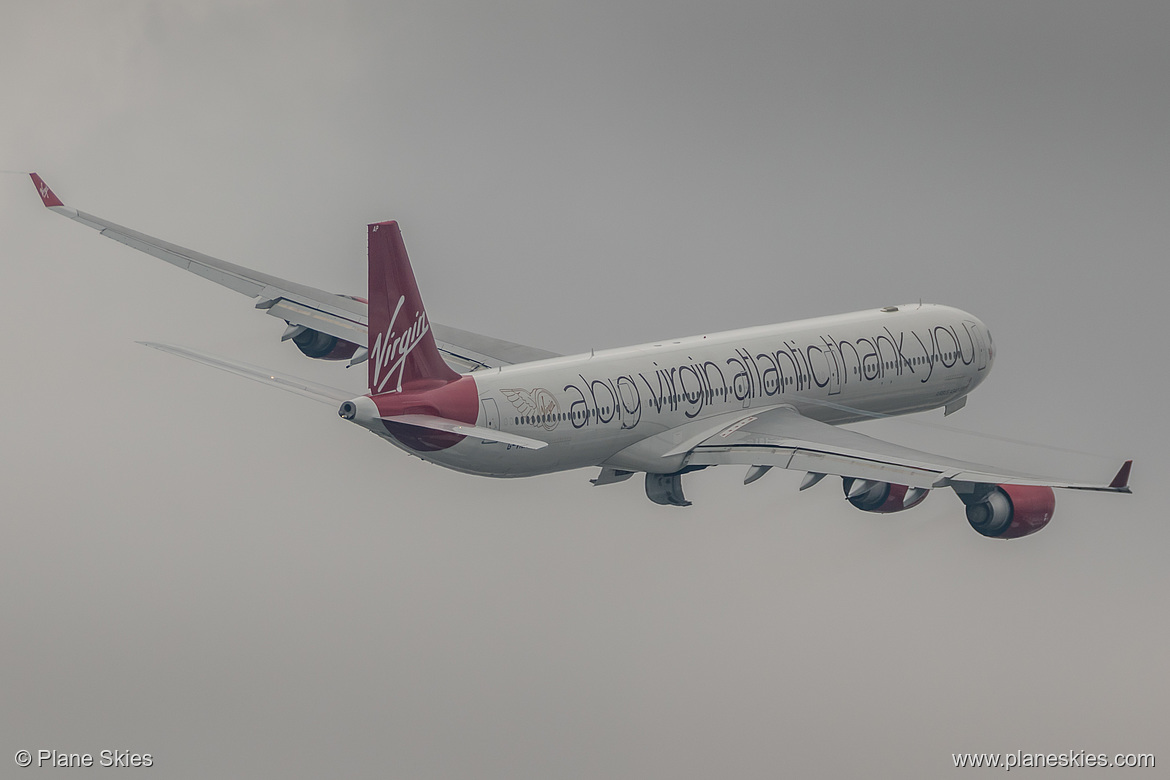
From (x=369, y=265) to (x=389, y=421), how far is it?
397 cm

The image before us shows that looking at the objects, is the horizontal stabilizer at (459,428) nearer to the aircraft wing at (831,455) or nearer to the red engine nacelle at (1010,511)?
the aircraft wing at (831,455)

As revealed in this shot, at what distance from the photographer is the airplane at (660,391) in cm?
4831

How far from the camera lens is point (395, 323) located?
1897 inches

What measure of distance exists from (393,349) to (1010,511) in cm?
1728

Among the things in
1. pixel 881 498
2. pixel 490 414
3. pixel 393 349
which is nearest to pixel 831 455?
pixel 881 498

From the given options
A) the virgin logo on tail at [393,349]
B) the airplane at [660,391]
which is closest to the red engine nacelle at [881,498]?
the airplane at [660,391]

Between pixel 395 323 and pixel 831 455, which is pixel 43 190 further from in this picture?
pixel 831 455

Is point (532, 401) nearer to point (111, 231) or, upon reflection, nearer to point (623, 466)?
point (623, 466)

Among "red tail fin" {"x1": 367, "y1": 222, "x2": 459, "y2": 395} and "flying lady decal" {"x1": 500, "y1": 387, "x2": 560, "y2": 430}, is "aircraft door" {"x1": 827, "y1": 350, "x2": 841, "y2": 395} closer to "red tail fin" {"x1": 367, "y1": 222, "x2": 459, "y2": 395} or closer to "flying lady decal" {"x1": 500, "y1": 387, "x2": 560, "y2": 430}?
"flying lady decal" {"x1": 500, "y1": 387, "x2": 560, "y2": 430}

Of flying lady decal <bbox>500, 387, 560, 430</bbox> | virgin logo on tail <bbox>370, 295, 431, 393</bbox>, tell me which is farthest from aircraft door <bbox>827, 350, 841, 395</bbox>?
virgin logo on tail <bbox>370, 295, 431, 393</bbox>

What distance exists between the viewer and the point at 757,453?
175ft

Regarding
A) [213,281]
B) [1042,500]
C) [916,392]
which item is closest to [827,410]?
[916,392]

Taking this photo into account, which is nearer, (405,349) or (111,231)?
(405,349)

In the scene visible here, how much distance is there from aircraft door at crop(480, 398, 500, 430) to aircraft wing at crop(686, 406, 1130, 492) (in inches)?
278
